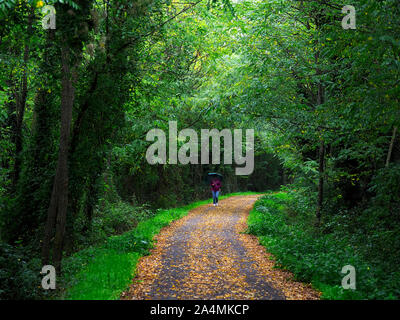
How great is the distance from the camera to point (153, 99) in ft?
32.1

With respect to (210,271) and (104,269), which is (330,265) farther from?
(104,269)

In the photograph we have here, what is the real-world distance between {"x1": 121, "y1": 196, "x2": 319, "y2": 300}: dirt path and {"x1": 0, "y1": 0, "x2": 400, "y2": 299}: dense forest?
125cm

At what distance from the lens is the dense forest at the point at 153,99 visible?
543 cm

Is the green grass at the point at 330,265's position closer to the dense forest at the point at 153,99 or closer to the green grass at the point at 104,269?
the dense forest at the point at 153,99

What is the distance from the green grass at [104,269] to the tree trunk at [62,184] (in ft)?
2.03

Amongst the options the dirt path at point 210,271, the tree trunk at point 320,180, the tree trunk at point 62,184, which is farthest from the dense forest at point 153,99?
the dirt path at point 210,271

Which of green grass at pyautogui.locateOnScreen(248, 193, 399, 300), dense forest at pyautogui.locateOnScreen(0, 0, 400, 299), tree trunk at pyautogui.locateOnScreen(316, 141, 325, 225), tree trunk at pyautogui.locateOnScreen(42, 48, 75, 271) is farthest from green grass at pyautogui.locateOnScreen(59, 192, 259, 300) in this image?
tree trunk at pyautogui.locateOnScreen(316, 141, 325, 225)

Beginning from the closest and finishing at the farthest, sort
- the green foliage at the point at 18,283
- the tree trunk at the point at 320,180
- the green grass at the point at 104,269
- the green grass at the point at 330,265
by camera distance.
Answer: the green grass at the point at 330,265 → the green grass at the point at 104,269 → the green foliage at the point at 18,283 → the tree trunk at the point at 320,180

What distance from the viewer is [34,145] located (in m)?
8.68

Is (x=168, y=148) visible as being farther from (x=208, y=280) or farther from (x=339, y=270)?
(x=339, y=270)

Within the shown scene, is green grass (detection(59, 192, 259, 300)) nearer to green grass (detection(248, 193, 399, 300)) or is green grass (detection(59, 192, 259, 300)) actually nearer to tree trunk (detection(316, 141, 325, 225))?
green grass (detection(248, 193, 399, 300))

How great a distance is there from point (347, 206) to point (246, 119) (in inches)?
212

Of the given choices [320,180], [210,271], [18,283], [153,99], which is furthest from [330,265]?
[153,99]
